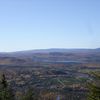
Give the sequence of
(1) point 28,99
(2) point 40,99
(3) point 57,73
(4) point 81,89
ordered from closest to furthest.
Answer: (1) point 28,99
(2) point 40,99
(4) point 81,89
(3) point 57,73

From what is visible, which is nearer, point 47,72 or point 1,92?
point 1,92

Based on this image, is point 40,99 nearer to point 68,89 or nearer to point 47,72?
point 68,89

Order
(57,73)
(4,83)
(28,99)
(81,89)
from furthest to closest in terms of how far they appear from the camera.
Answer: (57,73) < (81,89) < (28,99) < (4,83)

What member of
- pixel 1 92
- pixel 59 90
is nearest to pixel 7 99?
pixel 1 92

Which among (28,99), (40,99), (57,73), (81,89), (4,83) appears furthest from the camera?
(57,73)

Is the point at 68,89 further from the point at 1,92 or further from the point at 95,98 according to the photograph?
the point at 95,98

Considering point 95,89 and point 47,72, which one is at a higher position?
point 95,89

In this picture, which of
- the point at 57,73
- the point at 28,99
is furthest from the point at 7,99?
the point at 57,73

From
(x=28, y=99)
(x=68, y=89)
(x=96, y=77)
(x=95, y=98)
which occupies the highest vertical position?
(x=96, y=77)

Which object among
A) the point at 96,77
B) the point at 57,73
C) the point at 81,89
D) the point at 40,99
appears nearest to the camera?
the point at 96,77
